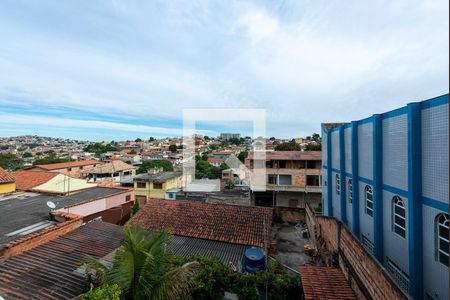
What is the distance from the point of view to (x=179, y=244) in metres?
9.84

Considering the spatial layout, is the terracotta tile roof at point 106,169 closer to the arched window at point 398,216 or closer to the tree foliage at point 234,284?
the tree foliage at point 234,284

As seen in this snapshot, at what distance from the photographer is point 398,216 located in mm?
6949

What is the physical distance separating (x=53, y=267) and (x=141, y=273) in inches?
126

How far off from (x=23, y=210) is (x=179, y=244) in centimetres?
682

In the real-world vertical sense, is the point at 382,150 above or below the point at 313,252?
above

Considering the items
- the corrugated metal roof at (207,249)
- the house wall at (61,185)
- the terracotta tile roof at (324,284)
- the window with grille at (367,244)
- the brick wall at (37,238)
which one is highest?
the house wall at (61,185)

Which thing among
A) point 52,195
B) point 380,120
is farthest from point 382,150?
point 52,195

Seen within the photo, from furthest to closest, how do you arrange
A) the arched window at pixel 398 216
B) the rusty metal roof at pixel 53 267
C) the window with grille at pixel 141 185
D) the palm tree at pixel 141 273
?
the window with grille at pixel 141 185, the arched window at pixel 398 216, the rusty metal roof at pixel 53 267, the palm tree at pixel 141 273

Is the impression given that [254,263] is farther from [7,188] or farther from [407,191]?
[7,188]

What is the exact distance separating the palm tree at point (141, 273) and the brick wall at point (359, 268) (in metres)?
4.26

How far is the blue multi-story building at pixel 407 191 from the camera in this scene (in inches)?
206

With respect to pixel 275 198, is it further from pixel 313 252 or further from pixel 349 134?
pixel 349 134

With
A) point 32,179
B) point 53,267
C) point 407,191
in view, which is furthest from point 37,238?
point 32,179

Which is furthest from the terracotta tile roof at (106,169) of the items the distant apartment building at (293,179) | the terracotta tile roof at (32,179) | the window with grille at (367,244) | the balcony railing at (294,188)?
the window with grille at (367,244)
